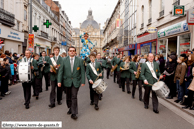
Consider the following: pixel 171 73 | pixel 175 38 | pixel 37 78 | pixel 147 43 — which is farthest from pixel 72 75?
pixel 147 43

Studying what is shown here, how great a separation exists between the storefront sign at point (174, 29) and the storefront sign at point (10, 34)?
51.2ft

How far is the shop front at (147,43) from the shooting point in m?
16.6

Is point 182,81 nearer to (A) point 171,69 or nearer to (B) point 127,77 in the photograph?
(A) point 171,69

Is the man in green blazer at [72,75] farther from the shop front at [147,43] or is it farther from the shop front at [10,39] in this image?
the shop front at [10,39]

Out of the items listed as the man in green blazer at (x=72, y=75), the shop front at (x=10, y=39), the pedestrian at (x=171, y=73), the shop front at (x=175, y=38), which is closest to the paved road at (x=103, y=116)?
the man in green blazer at (x=72, y=75)

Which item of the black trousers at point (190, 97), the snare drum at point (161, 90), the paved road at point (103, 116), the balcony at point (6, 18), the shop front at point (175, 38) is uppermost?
the balcony at point (6, 18)

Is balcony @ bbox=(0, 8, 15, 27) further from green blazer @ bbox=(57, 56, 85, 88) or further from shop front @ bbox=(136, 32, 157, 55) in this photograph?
green blazer @ bbox=(57, 56, 85, 88)

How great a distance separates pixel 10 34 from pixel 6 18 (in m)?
2.04

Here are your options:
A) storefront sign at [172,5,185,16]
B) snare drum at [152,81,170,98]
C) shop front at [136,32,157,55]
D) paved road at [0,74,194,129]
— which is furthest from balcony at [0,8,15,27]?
snare drum at [152,81,170,98]

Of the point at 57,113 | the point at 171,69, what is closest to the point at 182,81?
the point at 171,69

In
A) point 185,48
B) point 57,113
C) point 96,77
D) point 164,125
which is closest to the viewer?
point 164,125

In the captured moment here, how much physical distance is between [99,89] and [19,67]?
8.93 ft

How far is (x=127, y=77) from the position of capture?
8391 mm

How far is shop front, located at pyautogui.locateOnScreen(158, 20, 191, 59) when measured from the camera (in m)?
10.7
